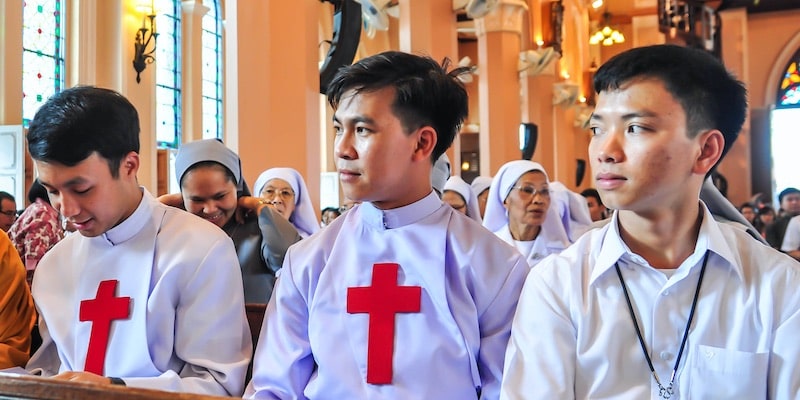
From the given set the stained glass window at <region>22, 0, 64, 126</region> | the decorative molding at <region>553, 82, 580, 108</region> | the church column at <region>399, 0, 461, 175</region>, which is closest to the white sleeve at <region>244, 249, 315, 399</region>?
the church column at <region>399, 0, 461, 175</region>

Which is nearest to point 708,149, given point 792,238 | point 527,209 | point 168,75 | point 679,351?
point 679,351

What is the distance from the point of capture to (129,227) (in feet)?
7.93

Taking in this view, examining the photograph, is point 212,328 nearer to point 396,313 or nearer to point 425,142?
point 396,313

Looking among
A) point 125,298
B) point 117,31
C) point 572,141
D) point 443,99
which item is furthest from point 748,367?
point 572,141

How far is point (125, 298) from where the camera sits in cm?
233

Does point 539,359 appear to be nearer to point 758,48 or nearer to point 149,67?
point 149,67

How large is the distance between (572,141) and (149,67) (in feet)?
42.1

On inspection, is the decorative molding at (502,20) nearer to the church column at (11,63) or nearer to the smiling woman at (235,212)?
the church column at (11,63)

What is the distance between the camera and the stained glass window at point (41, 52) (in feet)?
35.2

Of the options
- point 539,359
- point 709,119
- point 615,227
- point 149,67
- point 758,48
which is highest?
point 758,48

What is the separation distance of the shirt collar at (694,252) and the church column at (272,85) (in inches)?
165

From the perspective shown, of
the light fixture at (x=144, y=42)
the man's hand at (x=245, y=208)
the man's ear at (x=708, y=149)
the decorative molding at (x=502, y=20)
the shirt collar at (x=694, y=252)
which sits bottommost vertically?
the shirt collar at (x=694, y=252)

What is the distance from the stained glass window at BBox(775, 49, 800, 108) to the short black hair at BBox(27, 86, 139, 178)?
967 inches

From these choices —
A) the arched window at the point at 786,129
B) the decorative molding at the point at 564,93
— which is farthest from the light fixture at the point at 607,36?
the decorative molding at the point at 564,93
